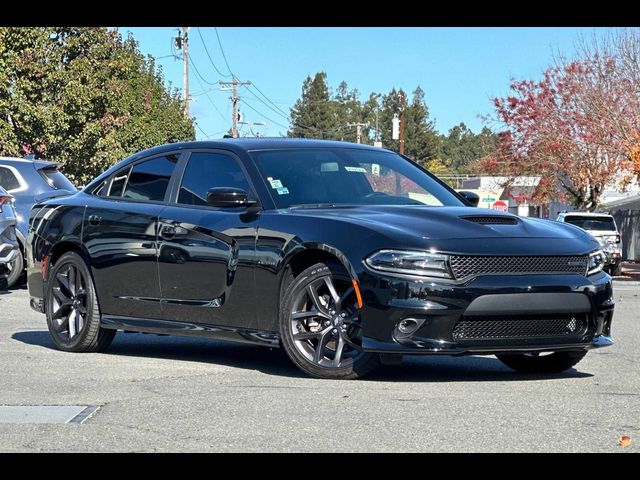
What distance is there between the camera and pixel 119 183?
9719mm

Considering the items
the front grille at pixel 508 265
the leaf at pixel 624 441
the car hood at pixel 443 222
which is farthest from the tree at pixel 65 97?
the leaf at pixel 624 441

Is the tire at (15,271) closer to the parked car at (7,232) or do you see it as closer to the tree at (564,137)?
the parked car at (7,232)

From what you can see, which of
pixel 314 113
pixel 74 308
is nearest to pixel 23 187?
pixel 74 308

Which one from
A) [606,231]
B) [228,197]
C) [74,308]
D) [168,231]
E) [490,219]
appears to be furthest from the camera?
[606,231]

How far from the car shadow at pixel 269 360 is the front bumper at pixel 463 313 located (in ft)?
1.60

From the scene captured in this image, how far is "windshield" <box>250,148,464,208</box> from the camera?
8.42 m

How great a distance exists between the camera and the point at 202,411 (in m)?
6.47

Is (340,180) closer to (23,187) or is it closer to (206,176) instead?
(206,176)

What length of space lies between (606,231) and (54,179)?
19.2 meters

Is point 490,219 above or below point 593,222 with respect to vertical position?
above
